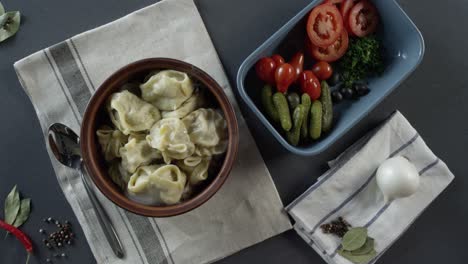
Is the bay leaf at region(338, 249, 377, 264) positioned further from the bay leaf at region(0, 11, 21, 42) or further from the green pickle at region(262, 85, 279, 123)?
the bay leaf at region(0, 11, 21, 42)

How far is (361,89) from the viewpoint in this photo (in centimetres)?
149

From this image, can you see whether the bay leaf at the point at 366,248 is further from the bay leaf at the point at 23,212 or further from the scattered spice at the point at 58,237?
the bay leaf at the point at 23,212

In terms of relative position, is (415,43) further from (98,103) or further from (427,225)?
(98,103)

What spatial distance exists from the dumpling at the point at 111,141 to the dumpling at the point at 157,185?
0.09m

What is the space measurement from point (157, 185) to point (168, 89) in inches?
9.7

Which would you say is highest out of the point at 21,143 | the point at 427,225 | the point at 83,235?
the point at 21,143

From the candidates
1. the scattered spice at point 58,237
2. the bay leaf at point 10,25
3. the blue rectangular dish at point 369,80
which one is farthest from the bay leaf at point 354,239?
the bay leaf at point 10,25

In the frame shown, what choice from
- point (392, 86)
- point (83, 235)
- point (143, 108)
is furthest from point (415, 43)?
point (83, 235)

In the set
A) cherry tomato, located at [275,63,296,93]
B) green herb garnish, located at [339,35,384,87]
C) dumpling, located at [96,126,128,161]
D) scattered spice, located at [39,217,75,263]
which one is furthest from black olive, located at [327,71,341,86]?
scattered spice, located at [39,217,75,263]

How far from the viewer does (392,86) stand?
1.44 metres

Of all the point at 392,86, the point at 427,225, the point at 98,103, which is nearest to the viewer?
the point at 98,103

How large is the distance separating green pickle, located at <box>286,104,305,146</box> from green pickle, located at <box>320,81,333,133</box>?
80mm

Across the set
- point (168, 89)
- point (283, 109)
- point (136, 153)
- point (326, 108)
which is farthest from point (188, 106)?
point (326, 108)

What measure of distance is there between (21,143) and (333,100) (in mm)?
964
